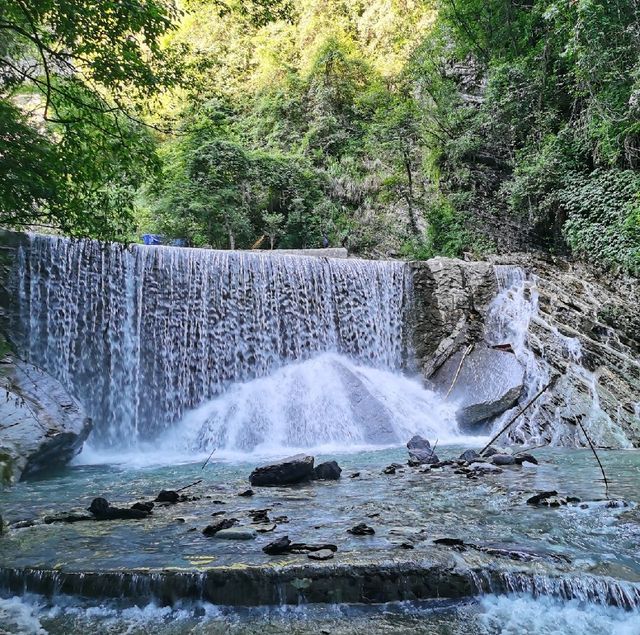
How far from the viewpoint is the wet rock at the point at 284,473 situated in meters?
5.77

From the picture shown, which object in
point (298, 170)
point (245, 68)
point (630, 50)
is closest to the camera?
point (630, 50)

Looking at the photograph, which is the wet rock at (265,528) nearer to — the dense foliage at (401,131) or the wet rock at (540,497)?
the wet rock at (540,497)

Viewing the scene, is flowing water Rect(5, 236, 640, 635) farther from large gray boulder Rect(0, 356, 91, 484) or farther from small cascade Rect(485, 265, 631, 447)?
large gray boulder Rect(0, 356, 91, 484)

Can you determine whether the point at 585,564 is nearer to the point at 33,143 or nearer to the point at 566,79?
the point at 33,143

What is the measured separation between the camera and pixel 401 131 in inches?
719

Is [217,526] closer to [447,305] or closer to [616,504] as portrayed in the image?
[616,504]

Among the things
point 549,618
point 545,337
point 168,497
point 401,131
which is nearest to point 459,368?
point 545,337

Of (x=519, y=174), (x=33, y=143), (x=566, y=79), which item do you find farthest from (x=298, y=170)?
(x=33, y=143)

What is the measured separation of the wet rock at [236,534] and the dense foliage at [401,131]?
266 cm

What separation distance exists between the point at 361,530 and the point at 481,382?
25.4ft

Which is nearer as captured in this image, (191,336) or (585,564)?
(585,564)

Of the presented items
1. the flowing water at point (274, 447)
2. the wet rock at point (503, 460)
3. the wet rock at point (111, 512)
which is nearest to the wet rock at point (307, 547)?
the flowing water at point (274, 447)

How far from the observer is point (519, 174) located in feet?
49.5

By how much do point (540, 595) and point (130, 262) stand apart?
9.39 m
